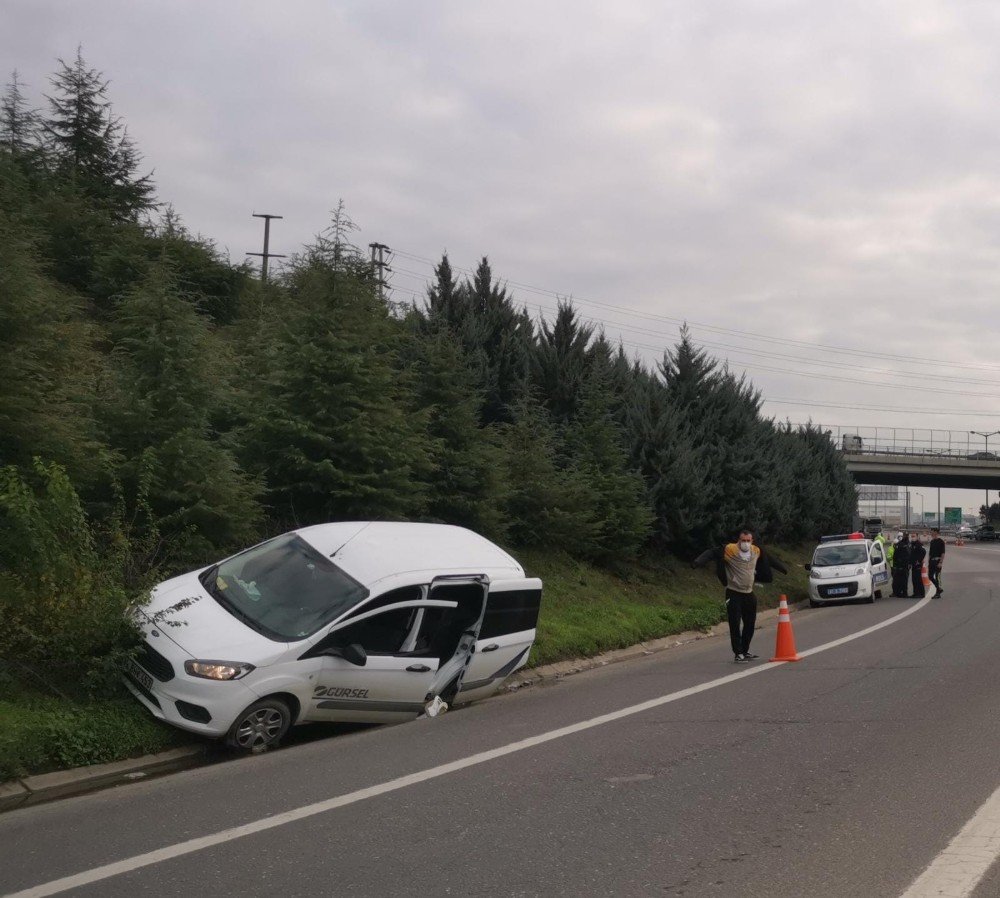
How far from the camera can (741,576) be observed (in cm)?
1395

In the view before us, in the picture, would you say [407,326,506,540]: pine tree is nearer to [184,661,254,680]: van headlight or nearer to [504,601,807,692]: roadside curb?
[504,601,807,692]: roadside curb

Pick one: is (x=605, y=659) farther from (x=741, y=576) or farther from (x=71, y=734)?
(x=71, y=734)

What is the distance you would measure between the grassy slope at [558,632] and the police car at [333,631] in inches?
15.4

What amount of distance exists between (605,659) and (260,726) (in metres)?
7.92

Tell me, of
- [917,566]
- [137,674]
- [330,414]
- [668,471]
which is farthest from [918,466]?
[137,674]

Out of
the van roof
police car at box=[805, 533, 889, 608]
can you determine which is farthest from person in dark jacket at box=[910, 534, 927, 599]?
the van roof

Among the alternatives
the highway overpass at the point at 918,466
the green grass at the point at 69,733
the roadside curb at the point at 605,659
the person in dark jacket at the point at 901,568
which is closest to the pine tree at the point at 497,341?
the roadside curb at the point at 605,659

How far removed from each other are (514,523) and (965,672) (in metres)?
9.60

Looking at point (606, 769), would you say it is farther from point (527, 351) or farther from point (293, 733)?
point (527, 351)

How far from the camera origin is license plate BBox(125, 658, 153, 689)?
8.97m

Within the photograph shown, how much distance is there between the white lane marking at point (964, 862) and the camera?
17.0 ft

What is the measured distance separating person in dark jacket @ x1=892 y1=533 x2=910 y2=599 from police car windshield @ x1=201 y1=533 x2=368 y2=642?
75.5 feet

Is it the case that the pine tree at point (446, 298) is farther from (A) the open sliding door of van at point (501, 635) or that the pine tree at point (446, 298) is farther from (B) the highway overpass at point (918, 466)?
(B) the highway overpass at point (918, 466)

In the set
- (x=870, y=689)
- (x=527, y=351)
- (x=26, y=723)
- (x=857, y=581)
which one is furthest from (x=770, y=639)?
(x=26, y=723)
